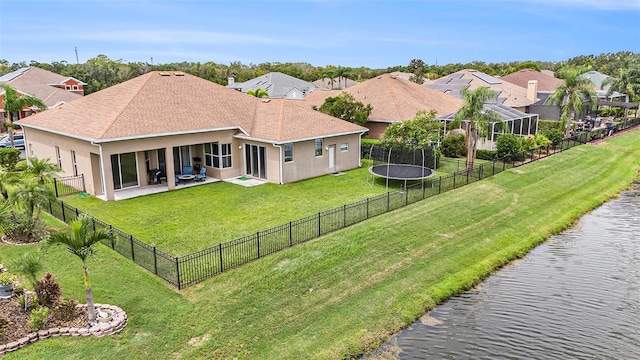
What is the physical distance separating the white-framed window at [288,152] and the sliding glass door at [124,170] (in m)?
7.82

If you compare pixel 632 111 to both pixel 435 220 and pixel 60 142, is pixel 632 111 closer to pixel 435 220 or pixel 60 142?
pixel 435 220

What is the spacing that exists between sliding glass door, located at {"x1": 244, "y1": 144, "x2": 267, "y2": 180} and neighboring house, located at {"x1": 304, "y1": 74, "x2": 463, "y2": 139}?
13.7m

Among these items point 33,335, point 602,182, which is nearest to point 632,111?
point 602,182

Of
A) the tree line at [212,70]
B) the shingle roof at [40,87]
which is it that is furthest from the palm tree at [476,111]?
the tree line at [212,70]

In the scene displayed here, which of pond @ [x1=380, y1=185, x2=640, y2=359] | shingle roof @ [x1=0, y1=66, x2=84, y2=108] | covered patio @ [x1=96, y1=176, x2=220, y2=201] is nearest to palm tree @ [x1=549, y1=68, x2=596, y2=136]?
pond @ [x1=380, y1=185, x2=640, y2=359]

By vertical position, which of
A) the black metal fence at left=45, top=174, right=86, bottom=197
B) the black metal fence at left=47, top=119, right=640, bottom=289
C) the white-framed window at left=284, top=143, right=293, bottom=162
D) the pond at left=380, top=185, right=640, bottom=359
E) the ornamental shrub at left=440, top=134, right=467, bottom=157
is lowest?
the pond at left=380, top=185, right=640, bottom=359

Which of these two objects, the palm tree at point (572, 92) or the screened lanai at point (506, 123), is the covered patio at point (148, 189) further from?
the palm tree at point (572, 92)

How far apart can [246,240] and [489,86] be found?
134 ft

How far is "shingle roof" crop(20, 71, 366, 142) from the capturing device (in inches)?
875

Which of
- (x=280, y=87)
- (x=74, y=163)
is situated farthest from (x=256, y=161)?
(x=280, y=87)

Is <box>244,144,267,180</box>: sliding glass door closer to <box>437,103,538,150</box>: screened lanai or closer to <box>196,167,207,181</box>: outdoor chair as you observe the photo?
<box>196,167,207,181</box>: outdoor chair

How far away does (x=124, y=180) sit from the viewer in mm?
23234

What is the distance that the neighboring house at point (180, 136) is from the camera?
2194 centimetres

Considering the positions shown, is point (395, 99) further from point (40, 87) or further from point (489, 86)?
point (40, 87)
